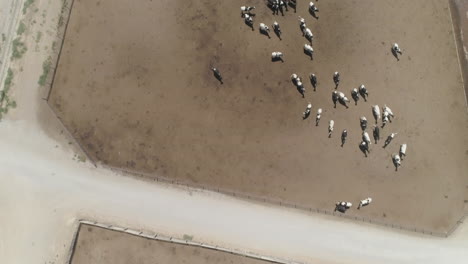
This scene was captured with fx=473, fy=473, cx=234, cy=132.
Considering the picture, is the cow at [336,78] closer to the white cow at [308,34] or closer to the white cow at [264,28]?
the white cow at [308,34]

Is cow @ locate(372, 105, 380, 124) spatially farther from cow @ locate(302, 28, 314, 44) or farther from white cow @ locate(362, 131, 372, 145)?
cow @ locate(302, 28, 314, 44)

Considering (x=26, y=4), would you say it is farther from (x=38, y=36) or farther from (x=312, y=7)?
(x=312, y=7)

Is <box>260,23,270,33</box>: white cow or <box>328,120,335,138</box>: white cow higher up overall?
<box>260,23,270,33</box>: white cow

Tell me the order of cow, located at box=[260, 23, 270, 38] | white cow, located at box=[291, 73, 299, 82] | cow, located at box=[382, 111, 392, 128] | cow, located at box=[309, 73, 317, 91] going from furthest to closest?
cow, located at box=[260, 23, 270, 38] < cow, located at box=[309, 73, 317, 91] < white cow, located at box=[291, 73, 299, 82] < cow, located at box=[382, 111, 392, 128]

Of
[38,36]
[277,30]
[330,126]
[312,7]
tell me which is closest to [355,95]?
[330,126]

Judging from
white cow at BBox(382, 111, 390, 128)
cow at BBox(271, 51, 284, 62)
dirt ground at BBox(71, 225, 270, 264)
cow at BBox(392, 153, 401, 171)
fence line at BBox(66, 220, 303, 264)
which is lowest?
dirt ground at BBox(71, 225, 270, 264)

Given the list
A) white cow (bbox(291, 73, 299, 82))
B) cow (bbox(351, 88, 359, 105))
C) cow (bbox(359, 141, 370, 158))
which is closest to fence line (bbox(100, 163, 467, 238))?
cow (bbox(359, 141, 370, 158))

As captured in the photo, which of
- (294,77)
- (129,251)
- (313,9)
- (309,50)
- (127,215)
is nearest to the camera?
(129,251)
